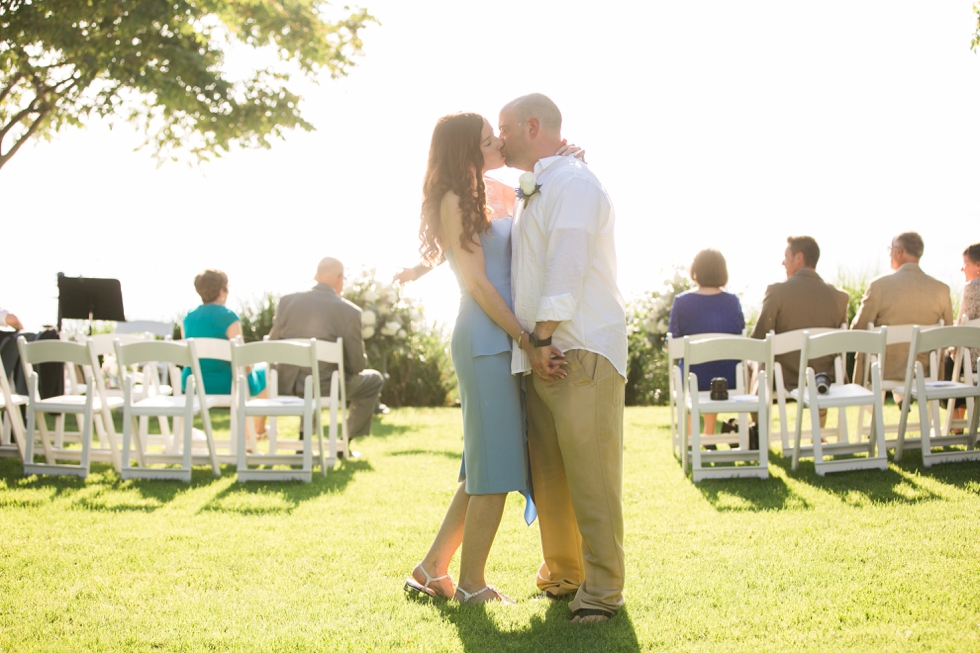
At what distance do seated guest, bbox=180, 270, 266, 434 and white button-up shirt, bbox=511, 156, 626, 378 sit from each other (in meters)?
5.38

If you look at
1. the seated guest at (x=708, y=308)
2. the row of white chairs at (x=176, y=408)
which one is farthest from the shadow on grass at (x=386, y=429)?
the seated guest at (x=708, y=308)

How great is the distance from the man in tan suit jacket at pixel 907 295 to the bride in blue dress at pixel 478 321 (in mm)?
5305

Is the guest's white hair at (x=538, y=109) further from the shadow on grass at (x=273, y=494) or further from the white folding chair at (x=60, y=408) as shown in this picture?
the white folding chair at (x=60, y=408)

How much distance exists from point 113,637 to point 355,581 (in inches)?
45.5

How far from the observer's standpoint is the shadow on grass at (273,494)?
19.8 feet

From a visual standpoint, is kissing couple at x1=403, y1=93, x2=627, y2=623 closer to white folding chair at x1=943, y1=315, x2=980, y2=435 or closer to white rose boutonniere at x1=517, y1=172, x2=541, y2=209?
white rose boutonniere at x1=517, y1=172, x2=541, y2=209

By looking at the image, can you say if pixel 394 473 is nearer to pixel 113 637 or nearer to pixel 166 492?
pixel 166 492

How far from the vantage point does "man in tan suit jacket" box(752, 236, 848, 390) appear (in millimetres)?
7988

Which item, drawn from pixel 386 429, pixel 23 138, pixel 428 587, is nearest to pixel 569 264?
pixel 428 587

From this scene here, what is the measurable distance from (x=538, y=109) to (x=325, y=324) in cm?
529

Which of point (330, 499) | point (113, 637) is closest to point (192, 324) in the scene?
point (330, 499)

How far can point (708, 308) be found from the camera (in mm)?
7965

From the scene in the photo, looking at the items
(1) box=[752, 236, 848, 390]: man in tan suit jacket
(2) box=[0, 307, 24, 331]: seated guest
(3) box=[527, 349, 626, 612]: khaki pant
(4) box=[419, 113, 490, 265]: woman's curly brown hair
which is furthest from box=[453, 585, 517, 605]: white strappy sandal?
(2) box=[0, 307, 24, 331]: seated guest

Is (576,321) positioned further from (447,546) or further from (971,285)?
(971,285)
